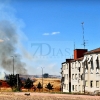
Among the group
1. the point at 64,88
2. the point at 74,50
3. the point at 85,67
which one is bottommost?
the point at 64,88

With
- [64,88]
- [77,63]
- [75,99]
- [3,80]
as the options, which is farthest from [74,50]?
[3,80]

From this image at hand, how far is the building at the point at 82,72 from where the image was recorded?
54688mm

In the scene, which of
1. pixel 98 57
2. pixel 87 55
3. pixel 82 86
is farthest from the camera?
pixel 82 86

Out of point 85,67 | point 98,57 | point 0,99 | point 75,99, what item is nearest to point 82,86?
point 85,67

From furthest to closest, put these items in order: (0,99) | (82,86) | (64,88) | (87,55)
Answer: (64,88), (82,86), (87,55), (0,99)

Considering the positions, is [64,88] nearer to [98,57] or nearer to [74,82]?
[74,82]

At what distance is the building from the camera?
5469 cm

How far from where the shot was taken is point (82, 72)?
6091cm

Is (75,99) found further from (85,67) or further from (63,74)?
(63,74)

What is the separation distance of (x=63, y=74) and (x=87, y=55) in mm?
19474

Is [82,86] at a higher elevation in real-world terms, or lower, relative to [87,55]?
lower

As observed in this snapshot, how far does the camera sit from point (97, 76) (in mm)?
54531

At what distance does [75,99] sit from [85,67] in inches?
907

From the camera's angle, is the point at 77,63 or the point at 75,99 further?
the point at 77,63
